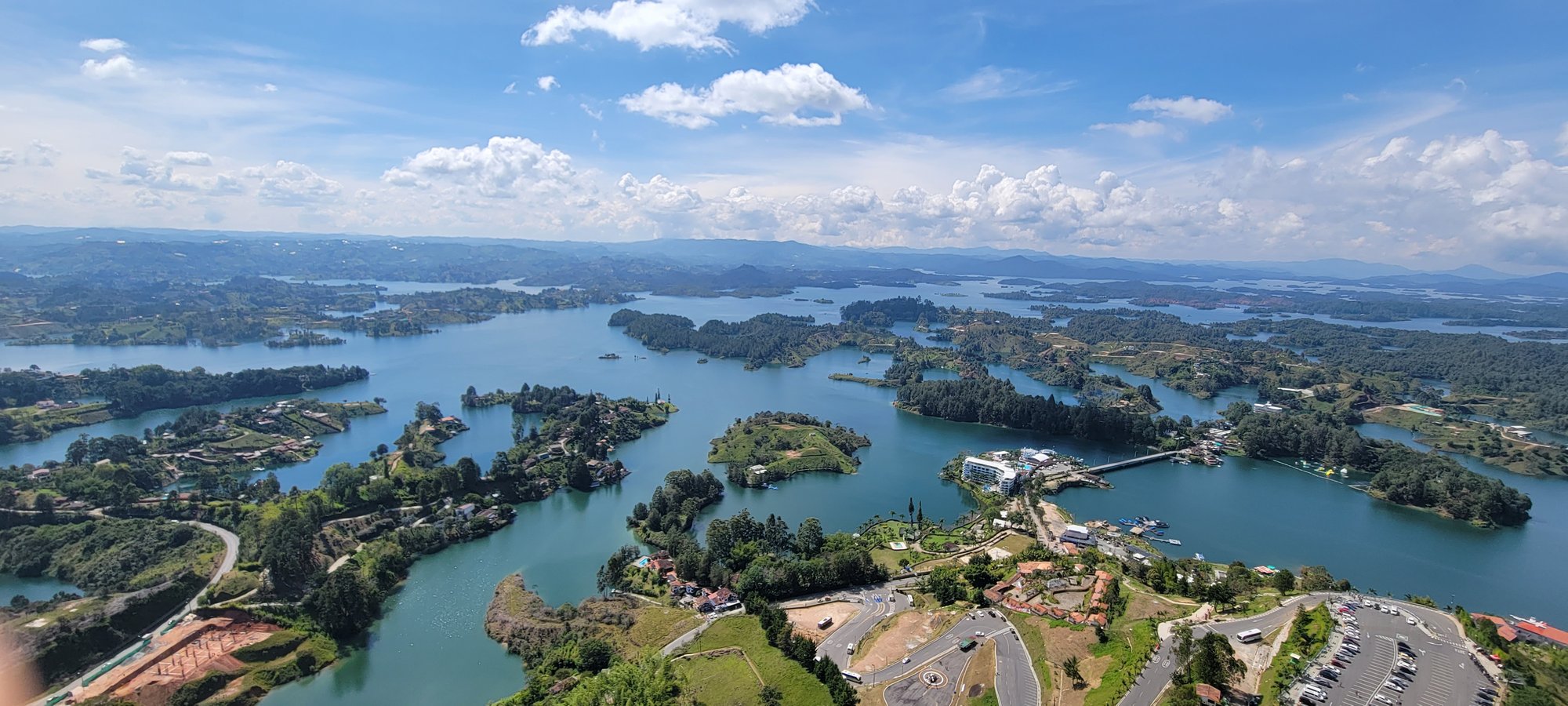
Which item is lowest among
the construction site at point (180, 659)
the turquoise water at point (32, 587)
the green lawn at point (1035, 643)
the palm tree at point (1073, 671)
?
the turquoise water at point (32, 587)

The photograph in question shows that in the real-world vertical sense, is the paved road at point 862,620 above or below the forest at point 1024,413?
below

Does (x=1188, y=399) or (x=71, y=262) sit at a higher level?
(x=71, y=262)

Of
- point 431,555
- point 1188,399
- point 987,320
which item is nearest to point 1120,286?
point 987,320

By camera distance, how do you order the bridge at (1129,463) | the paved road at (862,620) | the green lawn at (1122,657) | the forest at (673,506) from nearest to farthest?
1. the green lawn at (1122,657)
2. the paved road at (862,620)
3. the forest at (673,506)
4. the bridge at (1129,463)

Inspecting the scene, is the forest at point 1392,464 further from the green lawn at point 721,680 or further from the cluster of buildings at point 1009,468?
the green lawn at point 721,680

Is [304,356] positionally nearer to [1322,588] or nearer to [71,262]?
[1322,588]

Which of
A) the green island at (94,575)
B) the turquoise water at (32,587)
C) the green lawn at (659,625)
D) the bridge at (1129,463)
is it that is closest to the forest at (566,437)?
the green island at (94,575)

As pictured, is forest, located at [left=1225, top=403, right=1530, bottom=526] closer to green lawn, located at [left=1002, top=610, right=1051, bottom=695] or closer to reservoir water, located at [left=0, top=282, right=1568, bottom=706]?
reservoir water, located at [left=0, top=282, right=1568, bottom=706]

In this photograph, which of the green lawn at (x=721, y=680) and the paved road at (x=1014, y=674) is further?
the green lawn at (x=721, y=680)
